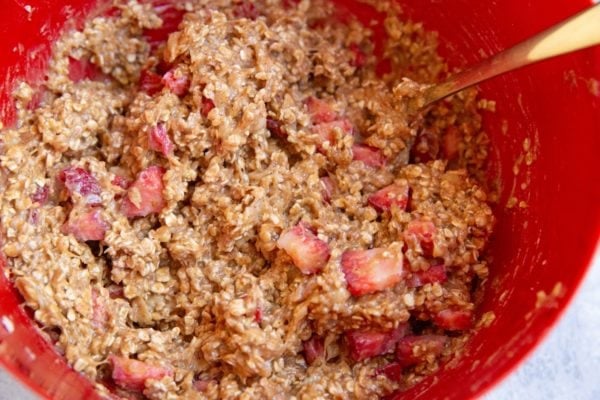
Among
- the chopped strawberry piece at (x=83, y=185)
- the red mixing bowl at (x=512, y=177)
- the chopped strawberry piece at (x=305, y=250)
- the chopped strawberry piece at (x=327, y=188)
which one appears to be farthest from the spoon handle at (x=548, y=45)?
the chopped strawberry piece at (x=83, y=185)

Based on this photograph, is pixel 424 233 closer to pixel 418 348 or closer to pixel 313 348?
→ pixel 418 348

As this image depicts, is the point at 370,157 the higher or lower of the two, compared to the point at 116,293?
higher

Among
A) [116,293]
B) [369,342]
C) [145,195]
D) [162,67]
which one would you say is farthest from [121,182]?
[369,342]

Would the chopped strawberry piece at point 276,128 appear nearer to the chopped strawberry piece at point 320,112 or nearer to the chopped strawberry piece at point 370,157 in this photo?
the chopped strawberry piece at point 320,112

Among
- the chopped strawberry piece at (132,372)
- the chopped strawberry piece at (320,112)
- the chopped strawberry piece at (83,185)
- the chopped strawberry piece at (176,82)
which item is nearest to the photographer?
the chopped strawberry piece at (132,372)

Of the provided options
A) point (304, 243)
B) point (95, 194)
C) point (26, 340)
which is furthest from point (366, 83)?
point (26, 340)

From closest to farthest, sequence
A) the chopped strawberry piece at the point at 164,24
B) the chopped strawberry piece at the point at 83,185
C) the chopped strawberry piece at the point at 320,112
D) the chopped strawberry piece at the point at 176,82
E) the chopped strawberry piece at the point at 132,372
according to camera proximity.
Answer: the chopped strawberry piece at the point at 132,372 → the chopped strawberry piece at the point at 83,185 → the chopped strawberry piece at the point at 176,82 → the chopped strawberry piece at the point at 320,112 → the chopped strawberry piece at the point at 164,24

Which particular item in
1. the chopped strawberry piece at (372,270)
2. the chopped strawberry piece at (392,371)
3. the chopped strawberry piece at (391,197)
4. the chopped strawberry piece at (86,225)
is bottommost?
the chopped strawberry piece at (392,371)

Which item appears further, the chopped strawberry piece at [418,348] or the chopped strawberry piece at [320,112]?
the chopped strawberry piece at [320,112]
